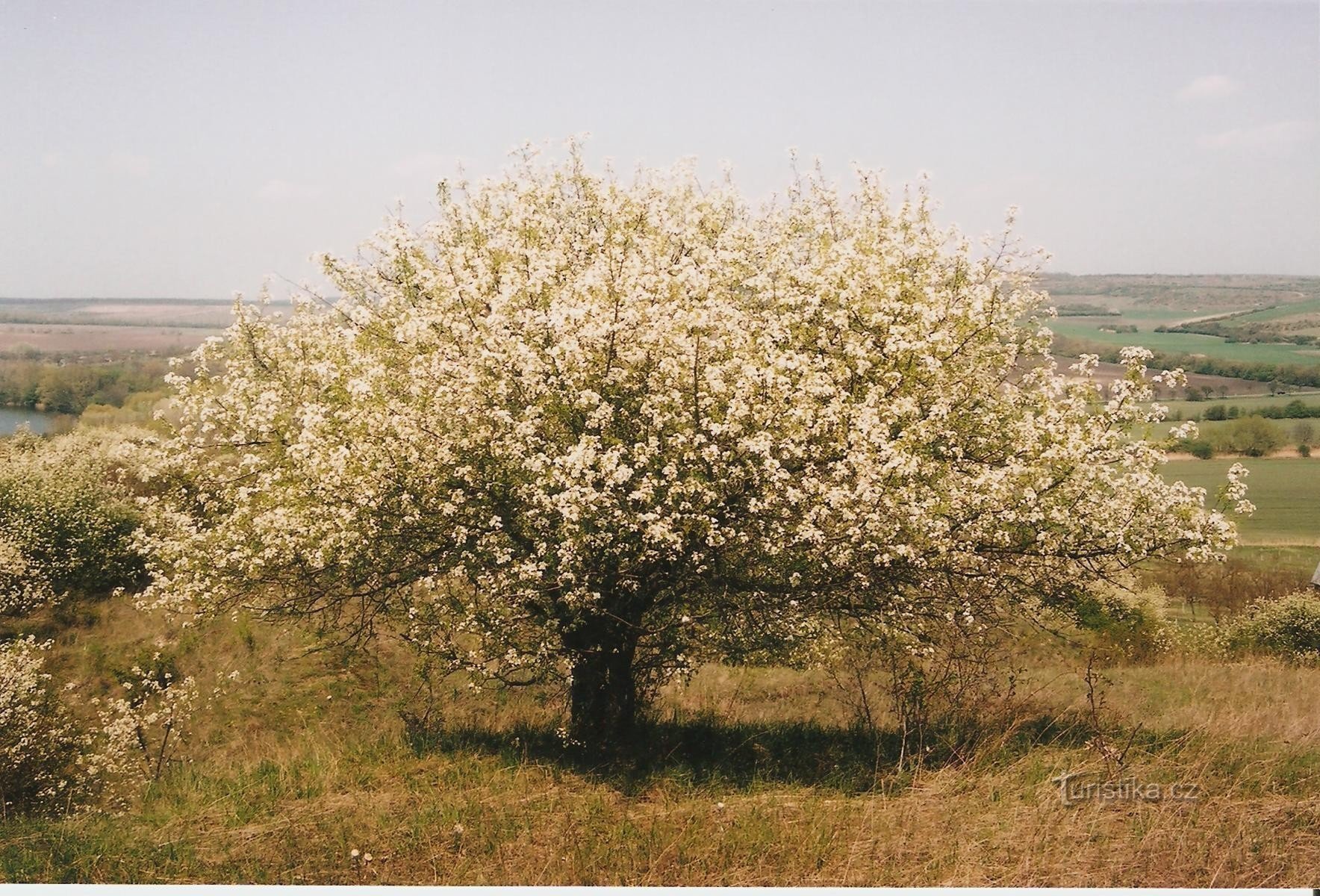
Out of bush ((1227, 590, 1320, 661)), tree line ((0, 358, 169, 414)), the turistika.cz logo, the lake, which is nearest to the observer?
the turistika.cz logo

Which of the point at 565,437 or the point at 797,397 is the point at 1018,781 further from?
the point at 565,437

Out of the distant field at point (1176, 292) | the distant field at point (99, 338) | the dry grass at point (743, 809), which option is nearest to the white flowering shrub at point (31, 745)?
the dry grass at point (743, 809)

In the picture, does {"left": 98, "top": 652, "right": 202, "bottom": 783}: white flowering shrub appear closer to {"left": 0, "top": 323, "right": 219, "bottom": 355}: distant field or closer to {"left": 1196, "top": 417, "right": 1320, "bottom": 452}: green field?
{"left": 0, "top": 323, "right": 219, "bottom": 355}: distant field

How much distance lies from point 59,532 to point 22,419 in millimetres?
6760

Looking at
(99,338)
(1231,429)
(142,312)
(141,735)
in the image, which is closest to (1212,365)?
(1231,429)

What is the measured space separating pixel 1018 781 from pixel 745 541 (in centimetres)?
347

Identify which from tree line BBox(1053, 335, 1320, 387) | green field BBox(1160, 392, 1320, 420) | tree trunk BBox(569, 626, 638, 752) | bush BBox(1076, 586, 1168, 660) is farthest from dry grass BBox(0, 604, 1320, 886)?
tree line BBox(1053, 335, 1320, 387)

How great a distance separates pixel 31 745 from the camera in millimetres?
8961

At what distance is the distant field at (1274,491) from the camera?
786 centimetres

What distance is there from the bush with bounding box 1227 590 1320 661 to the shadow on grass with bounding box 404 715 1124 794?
396cm

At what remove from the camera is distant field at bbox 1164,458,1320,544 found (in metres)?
7.86

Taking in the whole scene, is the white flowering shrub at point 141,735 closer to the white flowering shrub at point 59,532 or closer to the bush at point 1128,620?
the white flowering shrub at point 59,532

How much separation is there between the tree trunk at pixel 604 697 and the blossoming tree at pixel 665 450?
0.14ft

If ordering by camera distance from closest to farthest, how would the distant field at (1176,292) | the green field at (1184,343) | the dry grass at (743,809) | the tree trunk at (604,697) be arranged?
the dry grass at (743,809) < the tree trunk at (604,697) < the green field at (1184,343) < the distant field at (1176,292)
